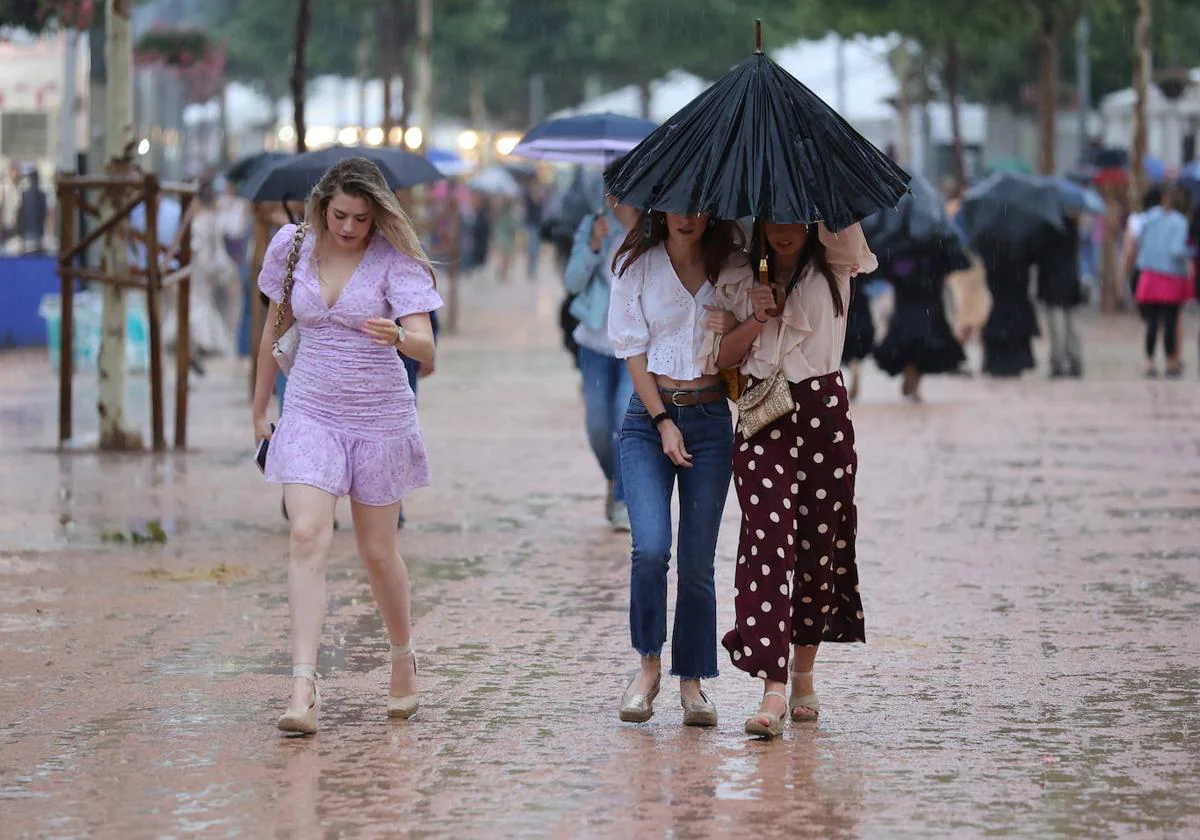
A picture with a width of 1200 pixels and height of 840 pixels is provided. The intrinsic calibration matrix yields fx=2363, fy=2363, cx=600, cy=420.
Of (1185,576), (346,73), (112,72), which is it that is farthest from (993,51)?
(1185,576)

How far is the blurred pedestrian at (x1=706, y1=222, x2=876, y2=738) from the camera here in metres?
6.67

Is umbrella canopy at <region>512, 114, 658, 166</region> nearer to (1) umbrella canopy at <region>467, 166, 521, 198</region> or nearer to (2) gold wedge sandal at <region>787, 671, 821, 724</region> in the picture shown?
(2) gold wedge sandal at <region>787, 671, 821, 724</region>

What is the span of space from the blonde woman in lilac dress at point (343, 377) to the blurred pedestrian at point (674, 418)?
2.00ft

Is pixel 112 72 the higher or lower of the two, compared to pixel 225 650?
higher

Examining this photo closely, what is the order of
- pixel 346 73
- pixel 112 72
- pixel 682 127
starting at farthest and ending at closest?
pixel 346 73
pixel 112 72
pixel 682 127

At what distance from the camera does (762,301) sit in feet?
21.6

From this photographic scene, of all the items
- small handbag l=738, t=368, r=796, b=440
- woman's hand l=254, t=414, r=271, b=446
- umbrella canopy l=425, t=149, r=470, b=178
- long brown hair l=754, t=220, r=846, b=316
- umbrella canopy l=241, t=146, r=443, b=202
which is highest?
umbrella canopy l=425, t=149, r=470, b=178

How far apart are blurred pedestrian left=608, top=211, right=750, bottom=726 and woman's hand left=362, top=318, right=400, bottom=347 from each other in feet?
A: 2.07

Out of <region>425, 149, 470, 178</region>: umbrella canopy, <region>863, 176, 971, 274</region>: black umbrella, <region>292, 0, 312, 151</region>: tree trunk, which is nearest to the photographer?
<region>292, 0, 312, 151</region>: tree trunk

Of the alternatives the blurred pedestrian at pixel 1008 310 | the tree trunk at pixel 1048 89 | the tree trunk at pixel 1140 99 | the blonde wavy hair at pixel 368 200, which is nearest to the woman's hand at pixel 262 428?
the blonde wavy hair at pixel 368 200

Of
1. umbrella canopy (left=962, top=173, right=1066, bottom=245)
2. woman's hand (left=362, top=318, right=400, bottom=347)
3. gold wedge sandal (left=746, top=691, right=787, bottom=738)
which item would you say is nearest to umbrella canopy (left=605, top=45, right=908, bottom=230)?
woman's hand (left=362, top=318, right=400, bottom=347)

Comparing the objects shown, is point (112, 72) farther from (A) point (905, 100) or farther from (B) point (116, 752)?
(A) point (905, 100)

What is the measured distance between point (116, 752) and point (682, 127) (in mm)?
2347

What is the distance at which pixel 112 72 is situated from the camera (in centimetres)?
1473
